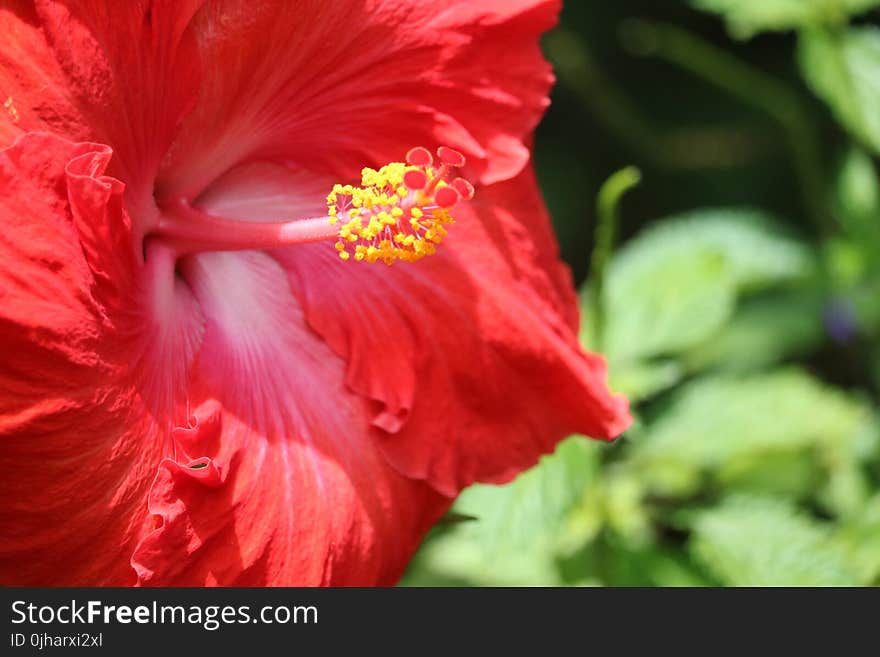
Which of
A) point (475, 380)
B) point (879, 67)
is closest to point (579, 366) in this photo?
point (475, 380)

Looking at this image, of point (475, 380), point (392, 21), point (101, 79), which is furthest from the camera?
point (475, 380)

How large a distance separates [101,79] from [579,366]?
79 centimetres

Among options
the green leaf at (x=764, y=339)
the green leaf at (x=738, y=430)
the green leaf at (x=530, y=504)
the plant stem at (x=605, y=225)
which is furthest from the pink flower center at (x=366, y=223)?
the green leaf at (x=764, y=339)

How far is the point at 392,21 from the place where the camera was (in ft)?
5.42

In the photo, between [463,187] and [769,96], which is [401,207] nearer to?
[463,187]

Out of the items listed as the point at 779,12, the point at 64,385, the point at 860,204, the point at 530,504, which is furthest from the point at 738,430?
the point at 64,385

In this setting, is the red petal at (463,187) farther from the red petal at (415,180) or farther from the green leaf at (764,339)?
the green leaf at (764,339)

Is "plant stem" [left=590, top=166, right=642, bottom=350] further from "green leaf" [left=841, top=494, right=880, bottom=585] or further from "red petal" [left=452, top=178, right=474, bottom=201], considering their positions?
"green leaf" [left=841, top=494, right=880, bottom=585]

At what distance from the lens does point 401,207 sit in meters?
1.63

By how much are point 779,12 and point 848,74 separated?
19 centimetres

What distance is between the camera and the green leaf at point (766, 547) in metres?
2.07

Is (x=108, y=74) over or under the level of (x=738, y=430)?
over

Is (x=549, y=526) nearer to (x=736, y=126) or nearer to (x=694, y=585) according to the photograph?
(x=694, y=585)

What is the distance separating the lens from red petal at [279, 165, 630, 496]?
1.73 m
